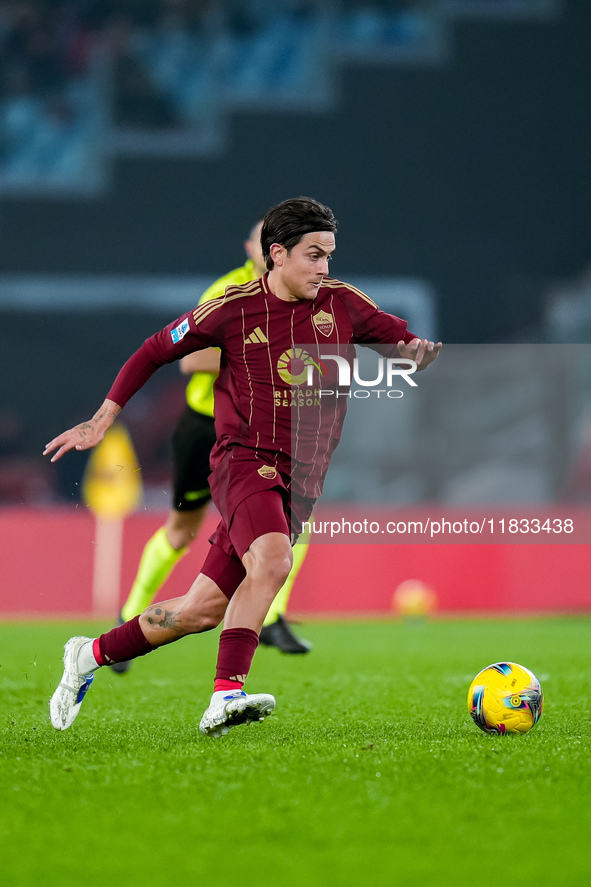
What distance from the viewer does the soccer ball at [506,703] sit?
8.76 feet

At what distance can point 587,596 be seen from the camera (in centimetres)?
876

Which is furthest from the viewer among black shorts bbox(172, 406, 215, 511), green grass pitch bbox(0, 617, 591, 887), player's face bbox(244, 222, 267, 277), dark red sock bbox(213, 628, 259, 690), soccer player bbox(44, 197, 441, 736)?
black shorts bbox(172, 406, 215, 511)

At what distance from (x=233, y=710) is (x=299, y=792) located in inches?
20.7

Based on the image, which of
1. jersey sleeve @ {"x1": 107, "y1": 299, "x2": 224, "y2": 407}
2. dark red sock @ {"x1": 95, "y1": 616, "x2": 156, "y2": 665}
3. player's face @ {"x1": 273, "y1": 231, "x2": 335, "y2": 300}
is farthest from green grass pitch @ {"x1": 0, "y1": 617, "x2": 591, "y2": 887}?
player's face @ {"x1": 273, "y1": 231, "x2": 335, "y2": 300}

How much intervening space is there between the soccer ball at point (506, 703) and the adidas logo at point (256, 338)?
3.45 ft

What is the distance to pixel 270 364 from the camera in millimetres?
2859

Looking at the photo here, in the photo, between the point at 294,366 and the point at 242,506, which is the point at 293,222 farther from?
the point at 242,506

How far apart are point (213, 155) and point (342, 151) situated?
5.53 ft

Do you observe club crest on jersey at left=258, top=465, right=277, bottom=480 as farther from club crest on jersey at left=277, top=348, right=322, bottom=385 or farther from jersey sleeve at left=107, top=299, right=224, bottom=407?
jersey sleeve at left=107, top=299, right=224, bottom=407

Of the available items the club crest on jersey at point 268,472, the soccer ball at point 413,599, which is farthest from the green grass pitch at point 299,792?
the soccer ball at point 413,599

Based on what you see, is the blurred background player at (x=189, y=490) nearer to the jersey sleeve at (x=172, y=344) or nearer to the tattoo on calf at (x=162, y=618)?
the jersey sleeve at (x=172, y=344)

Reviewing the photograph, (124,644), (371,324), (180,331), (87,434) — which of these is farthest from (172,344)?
(124,644)

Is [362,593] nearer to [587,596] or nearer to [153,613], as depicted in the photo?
[587,596]

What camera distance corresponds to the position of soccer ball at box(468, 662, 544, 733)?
2670 millimetres
